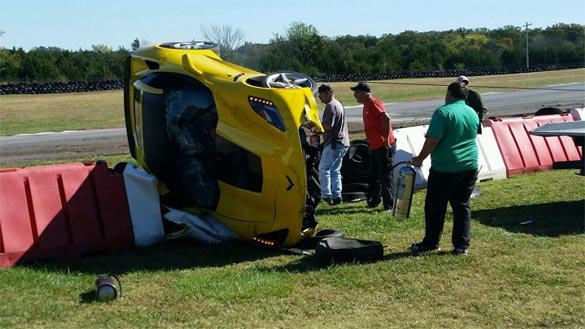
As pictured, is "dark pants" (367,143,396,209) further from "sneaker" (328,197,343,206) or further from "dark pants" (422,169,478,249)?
"dark pants" (422,169,478,249)

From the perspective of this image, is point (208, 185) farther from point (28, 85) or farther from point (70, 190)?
point (28, 85)

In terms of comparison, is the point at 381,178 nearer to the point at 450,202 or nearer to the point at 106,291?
the point at 450,202

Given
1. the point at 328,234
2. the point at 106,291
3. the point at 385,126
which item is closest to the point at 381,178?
the point at 385,126

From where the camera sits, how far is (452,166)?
7.22 m

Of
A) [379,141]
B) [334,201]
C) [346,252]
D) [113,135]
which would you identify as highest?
[379,141]

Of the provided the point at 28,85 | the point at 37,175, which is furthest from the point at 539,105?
the point at 28,85

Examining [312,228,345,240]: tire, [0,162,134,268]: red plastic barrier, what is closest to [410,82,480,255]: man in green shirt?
[312,228,345,240]: tire

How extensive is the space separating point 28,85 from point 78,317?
5686 centimetres

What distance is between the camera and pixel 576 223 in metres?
8.52

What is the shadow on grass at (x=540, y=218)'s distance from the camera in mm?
8266

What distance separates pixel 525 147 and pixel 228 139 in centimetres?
735

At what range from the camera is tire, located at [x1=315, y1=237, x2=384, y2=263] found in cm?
698

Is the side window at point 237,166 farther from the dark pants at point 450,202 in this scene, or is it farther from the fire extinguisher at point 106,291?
the fire extinguisher at point 106,291

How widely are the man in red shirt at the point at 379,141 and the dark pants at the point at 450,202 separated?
2.39m
